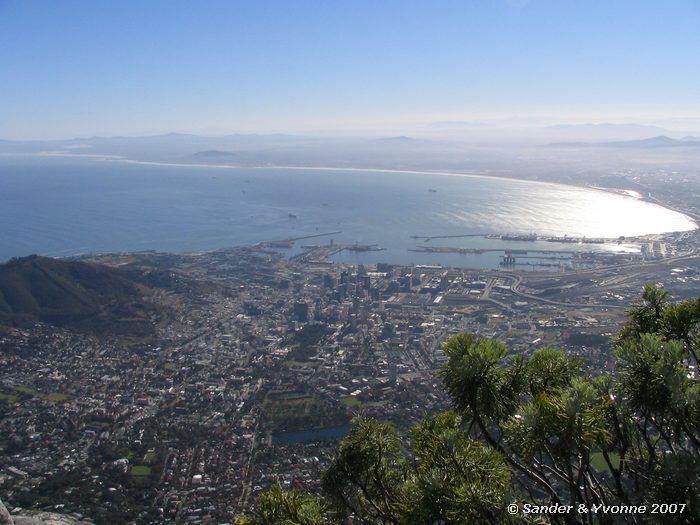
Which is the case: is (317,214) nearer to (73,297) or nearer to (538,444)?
(73,297)

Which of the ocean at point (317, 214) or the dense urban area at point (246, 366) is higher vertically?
the ocean at point (317, 214)

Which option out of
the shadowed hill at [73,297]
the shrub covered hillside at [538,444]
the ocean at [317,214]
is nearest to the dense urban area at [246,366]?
the shadowed hill at [73,297]

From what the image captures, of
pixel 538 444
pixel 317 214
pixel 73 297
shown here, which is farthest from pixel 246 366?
pixel 317 214

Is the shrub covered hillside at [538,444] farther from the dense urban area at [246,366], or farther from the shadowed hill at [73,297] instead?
the shadowed hill at [73,297]

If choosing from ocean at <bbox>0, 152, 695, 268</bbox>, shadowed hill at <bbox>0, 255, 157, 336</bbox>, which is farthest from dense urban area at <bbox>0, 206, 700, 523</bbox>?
ocean at <bbox>0, 152, 695, 268</bbox>

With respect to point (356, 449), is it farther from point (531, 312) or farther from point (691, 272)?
point (691, 272)

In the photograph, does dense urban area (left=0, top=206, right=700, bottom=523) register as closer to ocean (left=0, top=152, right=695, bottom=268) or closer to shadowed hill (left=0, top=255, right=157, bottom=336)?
shadowed hill (left=0, top=255, right=157, bottom=336)

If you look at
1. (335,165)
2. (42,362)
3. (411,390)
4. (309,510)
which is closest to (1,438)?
(42,362)

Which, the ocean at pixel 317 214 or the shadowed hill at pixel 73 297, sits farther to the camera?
the ocean at pixel 317 214
